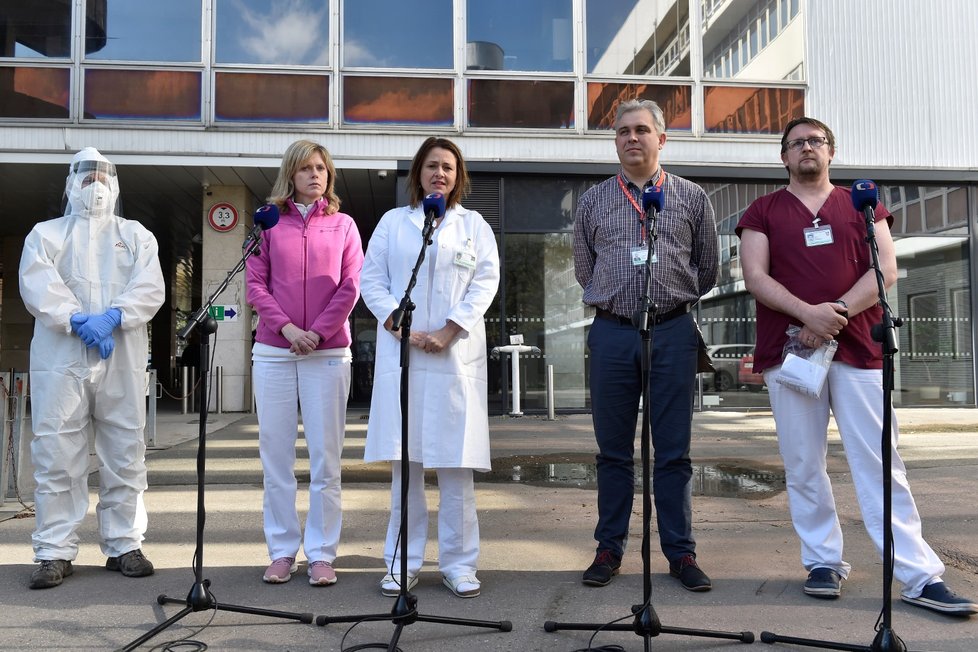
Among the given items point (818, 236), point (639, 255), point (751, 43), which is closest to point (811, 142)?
point (818, 236)

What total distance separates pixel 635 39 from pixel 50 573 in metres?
11.2

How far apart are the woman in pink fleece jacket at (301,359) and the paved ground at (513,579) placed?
253 millimetres

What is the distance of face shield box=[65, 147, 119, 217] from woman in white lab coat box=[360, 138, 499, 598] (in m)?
1.52

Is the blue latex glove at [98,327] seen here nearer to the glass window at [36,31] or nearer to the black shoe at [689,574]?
the black shoe at [689,574]

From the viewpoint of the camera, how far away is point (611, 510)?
12.8 ft

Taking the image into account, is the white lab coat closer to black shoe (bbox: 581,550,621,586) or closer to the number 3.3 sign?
black shoe (bbox: 581,550,621,586)

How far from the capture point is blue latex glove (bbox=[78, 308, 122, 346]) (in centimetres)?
388

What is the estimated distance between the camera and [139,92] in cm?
1167

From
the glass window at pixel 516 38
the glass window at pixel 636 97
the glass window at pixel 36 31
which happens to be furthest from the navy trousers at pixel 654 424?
the glass window at pixel 36 31

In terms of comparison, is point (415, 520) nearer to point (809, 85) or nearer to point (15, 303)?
point (809, 85)

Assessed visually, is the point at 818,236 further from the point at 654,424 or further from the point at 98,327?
the point at 98,327

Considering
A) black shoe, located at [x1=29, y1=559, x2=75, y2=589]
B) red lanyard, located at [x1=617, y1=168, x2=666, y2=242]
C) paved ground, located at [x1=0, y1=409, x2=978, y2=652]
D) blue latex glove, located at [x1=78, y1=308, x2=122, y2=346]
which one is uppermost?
red lanyard, located at [x1=617, y1=168, x2=666, y2=242]

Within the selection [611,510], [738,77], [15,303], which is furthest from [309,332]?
[15,303]

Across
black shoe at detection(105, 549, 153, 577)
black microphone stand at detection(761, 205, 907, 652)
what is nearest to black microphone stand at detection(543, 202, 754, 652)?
black microphone stand at detection(761, 205, 907, 652)
